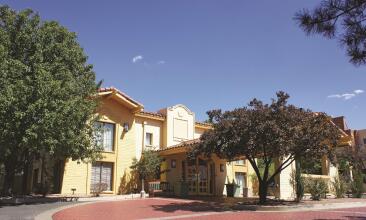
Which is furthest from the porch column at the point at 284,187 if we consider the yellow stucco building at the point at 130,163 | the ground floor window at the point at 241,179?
the ground floor window at the point at 241,179

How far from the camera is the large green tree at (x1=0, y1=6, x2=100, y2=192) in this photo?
58.1 ft

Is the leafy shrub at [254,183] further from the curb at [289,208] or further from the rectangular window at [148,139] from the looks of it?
the curb at [289,208]

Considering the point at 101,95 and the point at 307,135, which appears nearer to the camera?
the point at 307,135

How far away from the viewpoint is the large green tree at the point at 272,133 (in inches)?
673

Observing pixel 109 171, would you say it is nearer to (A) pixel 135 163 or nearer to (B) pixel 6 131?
(A) pixel 135 163

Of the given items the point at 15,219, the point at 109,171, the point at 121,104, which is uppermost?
the point at 121,104

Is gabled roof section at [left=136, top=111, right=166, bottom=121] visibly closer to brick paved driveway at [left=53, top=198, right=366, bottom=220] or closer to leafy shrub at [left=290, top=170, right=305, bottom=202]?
leafy shrub at [left=290, top=170, right=305, bottom=202]

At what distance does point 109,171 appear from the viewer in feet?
87.8

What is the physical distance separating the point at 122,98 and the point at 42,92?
931 cm

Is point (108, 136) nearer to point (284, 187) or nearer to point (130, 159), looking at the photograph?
point (130, 159)

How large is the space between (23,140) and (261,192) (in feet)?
35.7

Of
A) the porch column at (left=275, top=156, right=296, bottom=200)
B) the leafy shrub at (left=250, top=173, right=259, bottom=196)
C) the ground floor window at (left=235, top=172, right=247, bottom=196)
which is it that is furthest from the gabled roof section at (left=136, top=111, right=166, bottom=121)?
the porch column at (left=275, top=156, right=296, bottom=200)

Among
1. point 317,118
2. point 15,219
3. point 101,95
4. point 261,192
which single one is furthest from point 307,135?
point 101,95

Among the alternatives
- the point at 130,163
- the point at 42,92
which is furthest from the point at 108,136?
the point at 42,92
